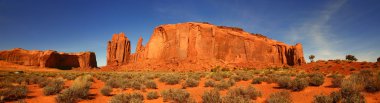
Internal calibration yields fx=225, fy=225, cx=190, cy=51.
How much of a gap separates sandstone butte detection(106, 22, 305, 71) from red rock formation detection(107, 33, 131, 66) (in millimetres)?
28574

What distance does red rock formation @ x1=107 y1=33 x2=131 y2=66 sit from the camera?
96250 millimetres

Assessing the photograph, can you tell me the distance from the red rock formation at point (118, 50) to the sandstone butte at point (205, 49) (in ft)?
93.7

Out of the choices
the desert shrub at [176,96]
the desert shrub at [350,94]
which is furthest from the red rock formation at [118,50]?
the desert shrub at [350,94]

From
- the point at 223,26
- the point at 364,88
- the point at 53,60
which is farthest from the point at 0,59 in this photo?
the point at 364,88

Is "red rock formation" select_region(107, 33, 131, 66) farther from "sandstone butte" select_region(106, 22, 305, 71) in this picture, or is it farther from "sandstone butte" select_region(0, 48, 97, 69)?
"sandstone butte" select_region(106, 22, 305, 71)

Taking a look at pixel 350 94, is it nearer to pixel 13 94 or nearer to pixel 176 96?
pixel 176 96

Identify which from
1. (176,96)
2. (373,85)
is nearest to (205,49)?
(176,96)

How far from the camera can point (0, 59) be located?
201 ft

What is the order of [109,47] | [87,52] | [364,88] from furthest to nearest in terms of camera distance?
[109,47], [87,52], [364,88]

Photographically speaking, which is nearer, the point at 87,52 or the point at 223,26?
the point at 223,26

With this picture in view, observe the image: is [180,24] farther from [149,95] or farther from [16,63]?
[149,95]

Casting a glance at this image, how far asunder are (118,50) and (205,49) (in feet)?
160

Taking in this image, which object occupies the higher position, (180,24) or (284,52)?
(180,24)

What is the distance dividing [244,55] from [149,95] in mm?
60682
